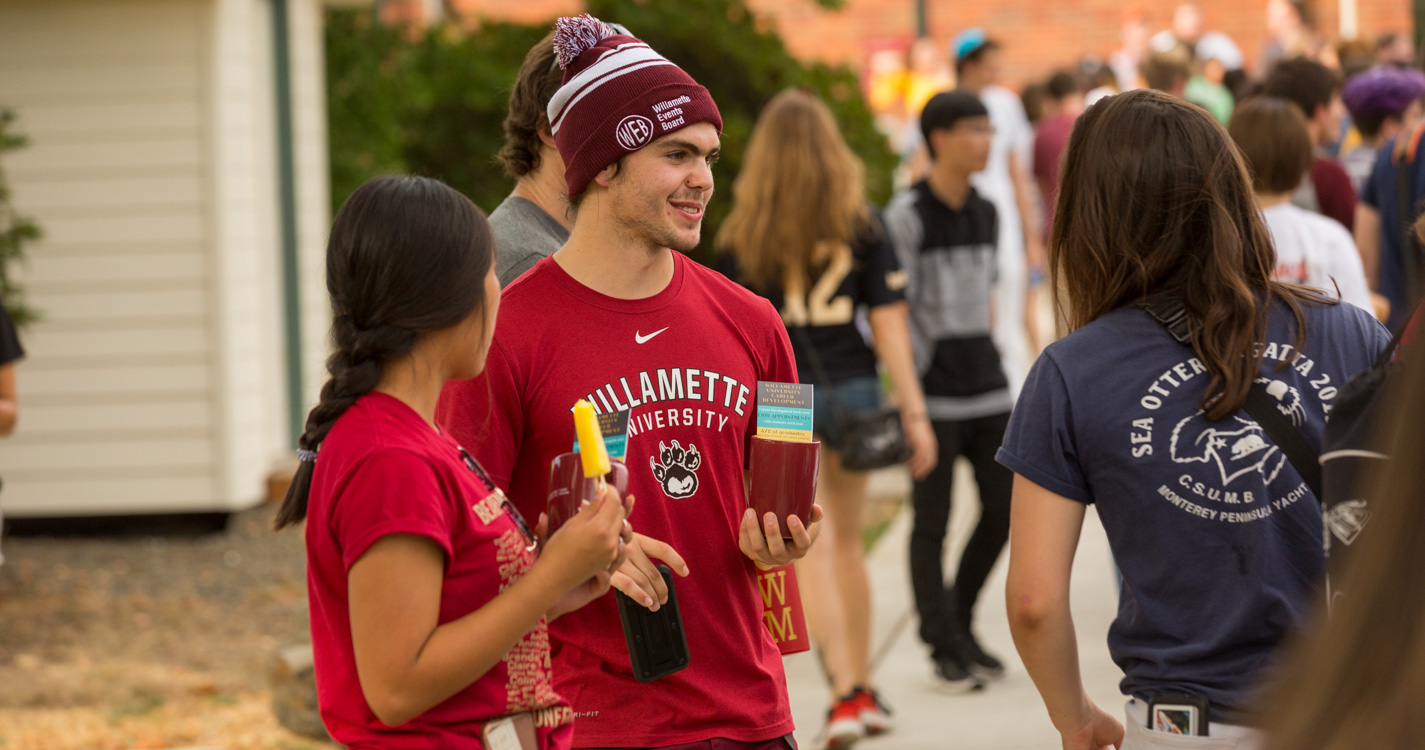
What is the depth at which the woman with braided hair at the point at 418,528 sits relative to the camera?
6.62ft

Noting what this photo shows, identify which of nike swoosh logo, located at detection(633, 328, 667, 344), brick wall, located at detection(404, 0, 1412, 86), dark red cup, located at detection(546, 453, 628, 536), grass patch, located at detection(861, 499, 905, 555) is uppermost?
brick wall, located at detection(404, 0, 1412, 86)

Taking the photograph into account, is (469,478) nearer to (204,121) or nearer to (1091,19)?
(204,121)

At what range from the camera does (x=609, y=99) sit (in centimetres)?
274

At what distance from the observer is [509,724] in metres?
2.16

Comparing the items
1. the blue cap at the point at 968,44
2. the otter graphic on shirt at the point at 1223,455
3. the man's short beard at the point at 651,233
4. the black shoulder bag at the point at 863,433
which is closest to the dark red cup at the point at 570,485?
the man's short beard at the point at 651,233

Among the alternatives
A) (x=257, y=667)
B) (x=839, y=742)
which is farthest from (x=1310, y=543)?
(x=257, y=667)

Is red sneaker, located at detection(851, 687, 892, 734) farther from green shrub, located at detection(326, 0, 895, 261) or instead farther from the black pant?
green shrub, located at detection(326, 0, 895, 261)

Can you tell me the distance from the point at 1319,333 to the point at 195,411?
25.6 ft

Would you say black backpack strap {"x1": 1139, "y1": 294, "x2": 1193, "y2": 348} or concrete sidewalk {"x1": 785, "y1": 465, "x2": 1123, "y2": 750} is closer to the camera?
black backpack strap {"x1": 1139, "y1": 294, "x2": 1193, "y2": 348}

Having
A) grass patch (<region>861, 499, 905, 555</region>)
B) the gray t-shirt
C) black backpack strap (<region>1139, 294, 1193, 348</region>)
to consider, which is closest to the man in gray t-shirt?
the gray t-shirt

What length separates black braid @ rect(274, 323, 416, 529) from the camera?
7.07 feet

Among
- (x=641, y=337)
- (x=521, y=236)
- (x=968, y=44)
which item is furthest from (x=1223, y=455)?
(x=968, y=44)

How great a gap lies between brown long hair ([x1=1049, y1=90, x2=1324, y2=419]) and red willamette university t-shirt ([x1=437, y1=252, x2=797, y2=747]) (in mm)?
710

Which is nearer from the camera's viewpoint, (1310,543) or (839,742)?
(1310,543)
